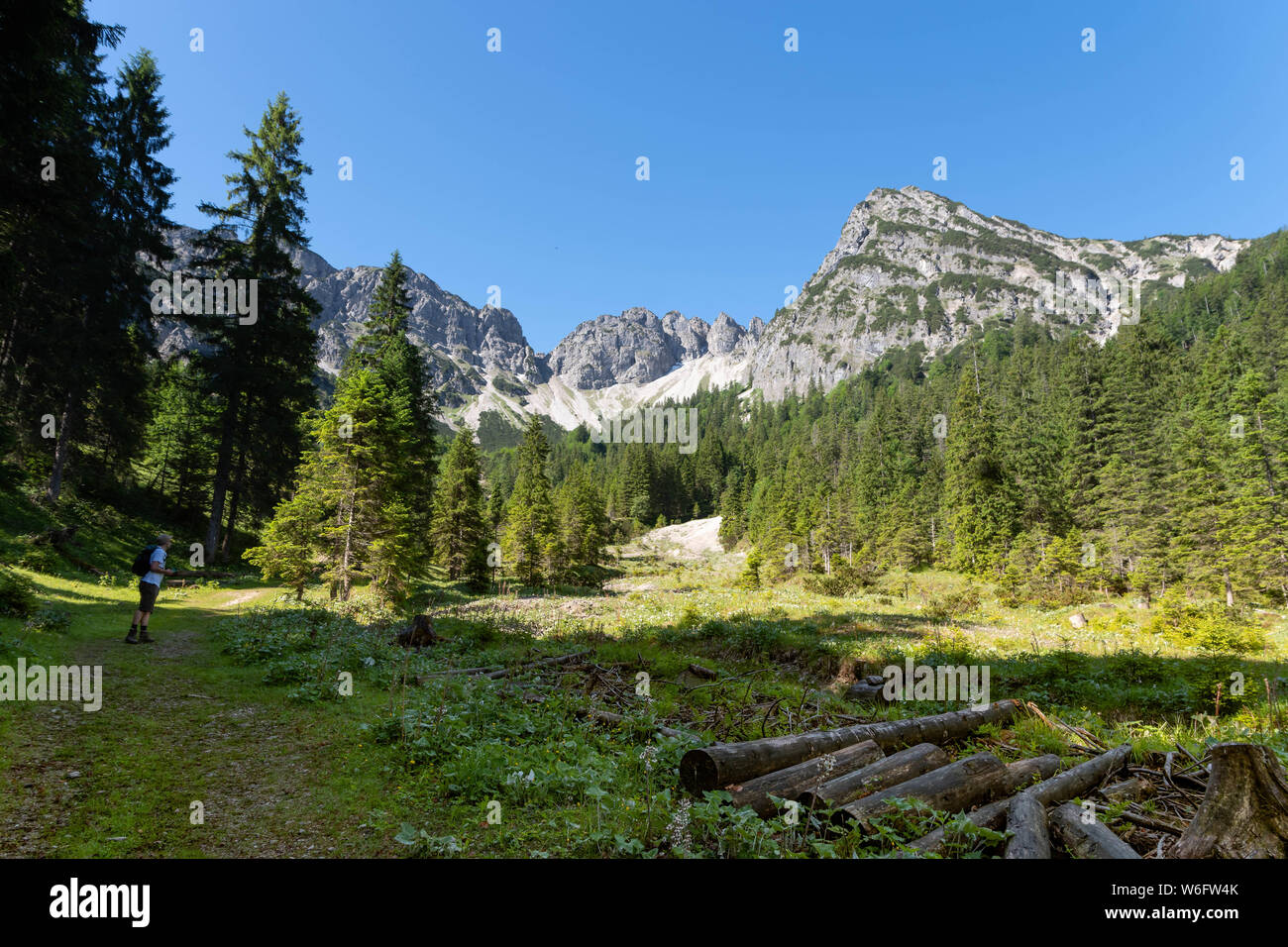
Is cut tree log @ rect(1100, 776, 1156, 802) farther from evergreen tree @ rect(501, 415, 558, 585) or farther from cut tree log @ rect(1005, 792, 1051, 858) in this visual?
evergreen tree @ rect(501, 415, 558, 585)

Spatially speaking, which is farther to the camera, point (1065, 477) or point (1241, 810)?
point (1065, 477)

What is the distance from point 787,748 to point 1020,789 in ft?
7.92

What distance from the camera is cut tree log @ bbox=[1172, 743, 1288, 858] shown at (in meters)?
3.79

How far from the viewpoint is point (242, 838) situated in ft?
13.9

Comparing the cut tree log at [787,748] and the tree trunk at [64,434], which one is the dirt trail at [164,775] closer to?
the cut tree log at [787,748]

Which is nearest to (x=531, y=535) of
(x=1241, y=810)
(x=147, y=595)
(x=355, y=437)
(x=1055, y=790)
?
(x=355, y=437)

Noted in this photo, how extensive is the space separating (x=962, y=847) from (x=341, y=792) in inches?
220

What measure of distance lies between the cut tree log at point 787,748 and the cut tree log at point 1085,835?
1.98 metres

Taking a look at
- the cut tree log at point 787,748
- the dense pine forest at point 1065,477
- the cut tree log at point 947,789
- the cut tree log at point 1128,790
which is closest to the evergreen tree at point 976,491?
the dense pine forest at point 1065,477

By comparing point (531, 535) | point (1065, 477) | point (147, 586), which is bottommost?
point (531, 535)

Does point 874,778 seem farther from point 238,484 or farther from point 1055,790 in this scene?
point 238,484

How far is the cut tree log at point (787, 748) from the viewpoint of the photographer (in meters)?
5.23

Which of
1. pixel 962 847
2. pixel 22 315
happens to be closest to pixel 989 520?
pixel 962 847

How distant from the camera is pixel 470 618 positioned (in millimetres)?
19422
